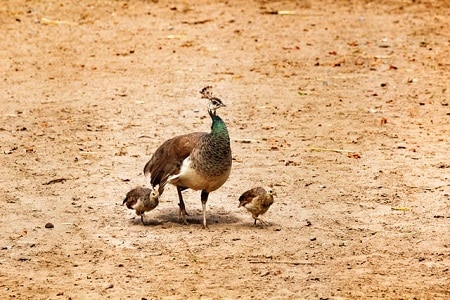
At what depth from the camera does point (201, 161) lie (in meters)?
8.36

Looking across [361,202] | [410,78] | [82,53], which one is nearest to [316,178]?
[361,202]

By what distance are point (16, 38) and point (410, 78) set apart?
5.88m

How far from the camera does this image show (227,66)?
46.3ft

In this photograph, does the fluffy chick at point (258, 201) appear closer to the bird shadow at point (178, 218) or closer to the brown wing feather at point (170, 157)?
the bird shadow at point (178, 218)

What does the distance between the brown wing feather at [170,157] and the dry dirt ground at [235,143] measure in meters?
0.43

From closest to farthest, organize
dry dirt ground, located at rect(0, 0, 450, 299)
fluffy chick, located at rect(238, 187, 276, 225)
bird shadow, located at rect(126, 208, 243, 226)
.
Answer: dry dirt ground, located at rect(0, 0, 450, 299)
fluffy chick, located at rect(238, 187, 276, 225)
bird shadow, located at rect(126, 208, 243, 226)

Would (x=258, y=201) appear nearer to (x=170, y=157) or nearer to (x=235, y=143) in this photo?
(x=170, y=157)

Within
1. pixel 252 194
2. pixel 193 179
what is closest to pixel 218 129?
pixel 193 179

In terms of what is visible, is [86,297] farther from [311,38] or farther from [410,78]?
[311,38]

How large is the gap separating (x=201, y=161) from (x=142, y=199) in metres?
0.59

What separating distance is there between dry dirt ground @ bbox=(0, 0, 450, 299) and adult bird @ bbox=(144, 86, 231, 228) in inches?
15.5

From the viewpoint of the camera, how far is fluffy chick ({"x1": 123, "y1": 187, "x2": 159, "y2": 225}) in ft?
27.9

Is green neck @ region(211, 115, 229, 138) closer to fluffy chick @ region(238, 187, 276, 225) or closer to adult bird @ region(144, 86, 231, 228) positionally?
adult bird @ region(144, 86, 231, 228)

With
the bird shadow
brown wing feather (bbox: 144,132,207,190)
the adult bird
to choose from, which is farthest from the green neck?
the bird shadow
